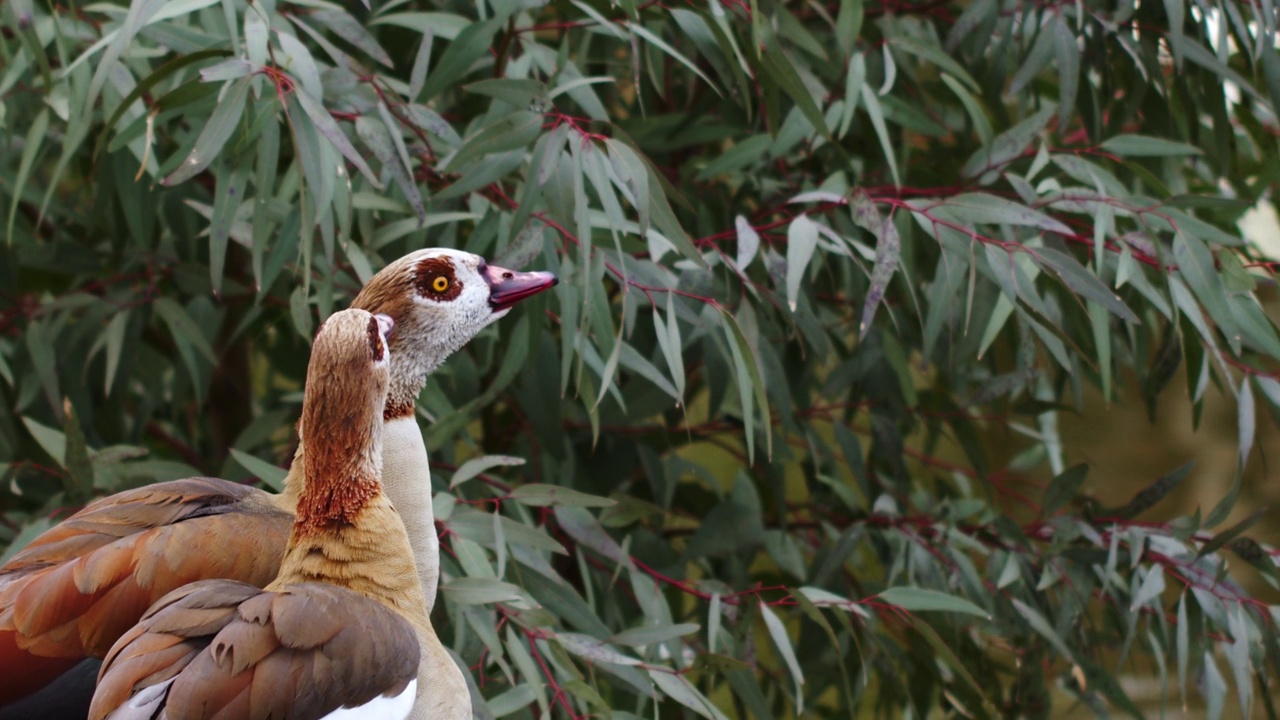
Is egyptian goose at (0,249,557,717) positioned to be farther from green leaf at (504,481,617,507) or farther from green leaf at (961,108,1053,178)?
green leaf at (961,108,1053,178)

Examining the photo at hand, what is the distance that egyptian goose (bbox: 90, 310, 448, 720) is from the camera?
0.87 m

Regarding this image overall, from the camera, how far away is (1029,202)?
5.01 feet

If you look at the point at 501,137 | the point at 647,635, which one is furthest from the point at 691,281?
the point at 647,635

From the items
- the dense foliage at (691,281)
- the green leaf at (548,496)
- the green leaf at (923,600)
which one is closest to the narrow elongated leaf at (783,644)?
the dense foliage at (691,281)

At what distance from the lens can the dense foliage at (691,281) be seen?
1.32 metres

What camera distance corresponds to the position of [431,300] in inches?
47.2

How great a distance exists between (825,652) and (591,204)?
2.52 feet

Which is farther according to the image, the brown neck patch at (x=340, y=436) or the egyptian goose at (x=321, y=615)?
the brown neck patch at (x=340, y=436)

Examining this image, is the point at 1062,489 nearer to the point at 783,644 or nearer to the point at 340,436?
the point at 783,644

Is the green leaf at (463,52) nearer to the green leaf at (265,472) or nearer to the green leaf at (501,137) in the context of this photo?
the green leaf at (501,137)

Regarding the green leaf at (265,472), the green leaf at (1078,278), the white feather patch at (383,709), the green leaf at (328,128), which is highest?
the green leaf at (328,128)

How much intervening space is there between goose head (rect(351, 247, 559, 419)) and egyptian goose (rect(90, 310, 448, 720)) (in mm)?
153

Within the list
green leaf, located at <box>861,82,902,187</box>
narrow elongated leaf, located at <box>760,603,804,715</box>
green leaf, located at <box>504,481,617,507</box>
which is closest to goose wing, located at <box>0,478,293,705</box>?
green leaf, located at <box>504,481,617,507</box>

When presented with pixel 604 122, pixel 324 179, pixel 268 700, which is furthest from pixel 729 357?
pixel 268 700
